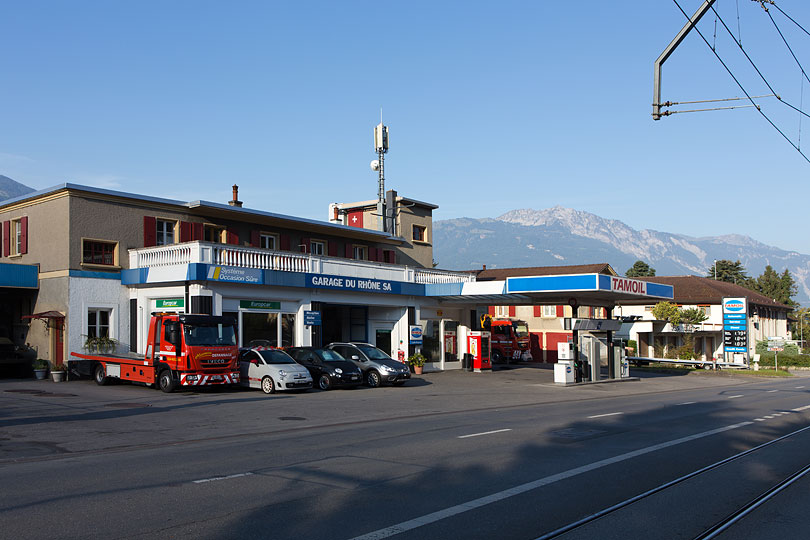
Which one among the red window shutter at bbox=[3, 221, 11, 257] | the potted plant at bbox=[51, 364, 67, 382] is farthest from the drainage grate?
the red window shutter at bbox=[3, 221, 11, 257]

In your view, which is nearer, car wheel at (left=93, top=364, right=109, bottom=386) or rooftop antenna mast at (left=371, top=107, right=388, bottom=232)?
car wheel at (left=93, top=364, right=109, bottom=386)

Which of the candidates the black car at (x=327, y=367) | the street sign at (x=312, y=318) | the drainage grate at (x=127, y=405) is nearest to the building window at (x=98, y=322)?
the black car at (x=327, y=367)

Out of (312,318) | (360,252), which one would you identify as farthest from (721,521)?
(360,252)

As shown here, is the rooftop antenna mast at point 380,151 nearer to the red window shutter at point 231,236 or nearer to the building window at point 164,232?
the red window shutter at point 231,236

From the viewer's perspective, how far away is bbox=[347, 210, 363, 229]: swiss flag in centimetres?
Result: 4688

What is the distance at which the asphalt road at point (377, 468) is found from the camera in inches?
280

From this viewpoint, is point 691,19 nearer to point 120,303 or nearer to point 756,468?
point 756,468

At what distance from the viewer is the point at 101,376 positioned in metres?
24.8

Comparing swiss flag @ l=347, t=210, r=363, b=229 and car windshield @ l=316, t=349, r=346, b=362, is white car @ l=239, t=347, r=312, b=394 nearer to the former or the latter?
car windshield @ l=316, t=349, r=346, b=362

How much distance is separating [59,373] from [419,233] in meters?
24.4

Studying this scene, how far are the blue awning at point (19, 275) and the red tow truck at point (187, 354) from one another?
7.48 meters

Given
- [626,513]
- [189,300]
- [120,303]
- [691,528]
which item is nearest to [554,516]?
[626,513]

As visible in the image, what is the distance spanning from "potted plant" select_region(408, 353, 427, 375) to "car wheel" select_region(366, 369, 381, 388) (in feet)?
24.0

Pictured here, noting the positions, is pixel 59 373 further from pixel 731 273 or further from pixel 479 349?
pixel 731 273
